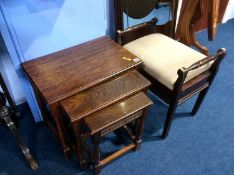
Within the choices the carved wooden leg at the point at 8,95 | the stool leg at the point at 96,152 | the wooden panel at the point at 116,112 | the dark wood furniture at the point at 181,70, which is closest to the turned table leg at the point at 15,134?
the carved wooden leg at the point at 8,95

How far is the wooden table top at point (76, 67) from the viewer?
1042 mm

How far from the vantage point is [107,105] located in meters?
1.03

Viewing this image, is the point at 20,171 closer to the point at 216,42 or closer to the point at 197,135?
the point at 197,135

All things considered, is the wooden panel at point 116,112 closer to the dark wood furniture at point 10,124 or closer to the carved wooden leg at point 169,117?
the carved wooden leg at point 169,117

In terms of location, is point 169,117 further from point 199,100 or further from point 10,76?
point 10,76

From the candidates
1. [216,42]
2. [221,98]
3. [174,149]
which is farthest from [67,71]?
[216,42]

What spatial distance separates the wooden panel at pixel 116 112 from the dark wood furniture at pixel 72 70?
0.25 ft

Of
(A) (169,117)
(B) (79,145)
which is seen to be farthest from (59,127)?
(A) (169,117)

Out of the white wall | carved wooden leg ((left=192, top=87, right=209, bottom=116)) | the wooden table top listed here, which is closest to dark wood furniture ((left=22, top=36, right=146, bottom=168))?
the wooden table top

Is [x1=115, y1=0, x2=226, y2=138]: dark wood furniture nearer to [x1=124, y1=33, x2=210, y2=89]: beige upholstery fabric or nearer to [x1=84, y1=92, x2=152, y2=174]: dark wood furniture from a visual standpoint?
[x1=124, y1=33, x2=210, y2=89]: beige upholstery fabric

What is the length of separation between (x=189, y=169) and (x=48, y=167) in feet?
2.76

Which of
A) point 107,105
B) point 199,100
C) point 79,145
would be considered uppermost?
point 107,105

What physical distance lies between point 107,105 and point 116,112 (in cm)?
5

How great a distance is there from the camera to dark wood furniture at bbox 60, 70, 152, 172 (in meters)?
0.98
